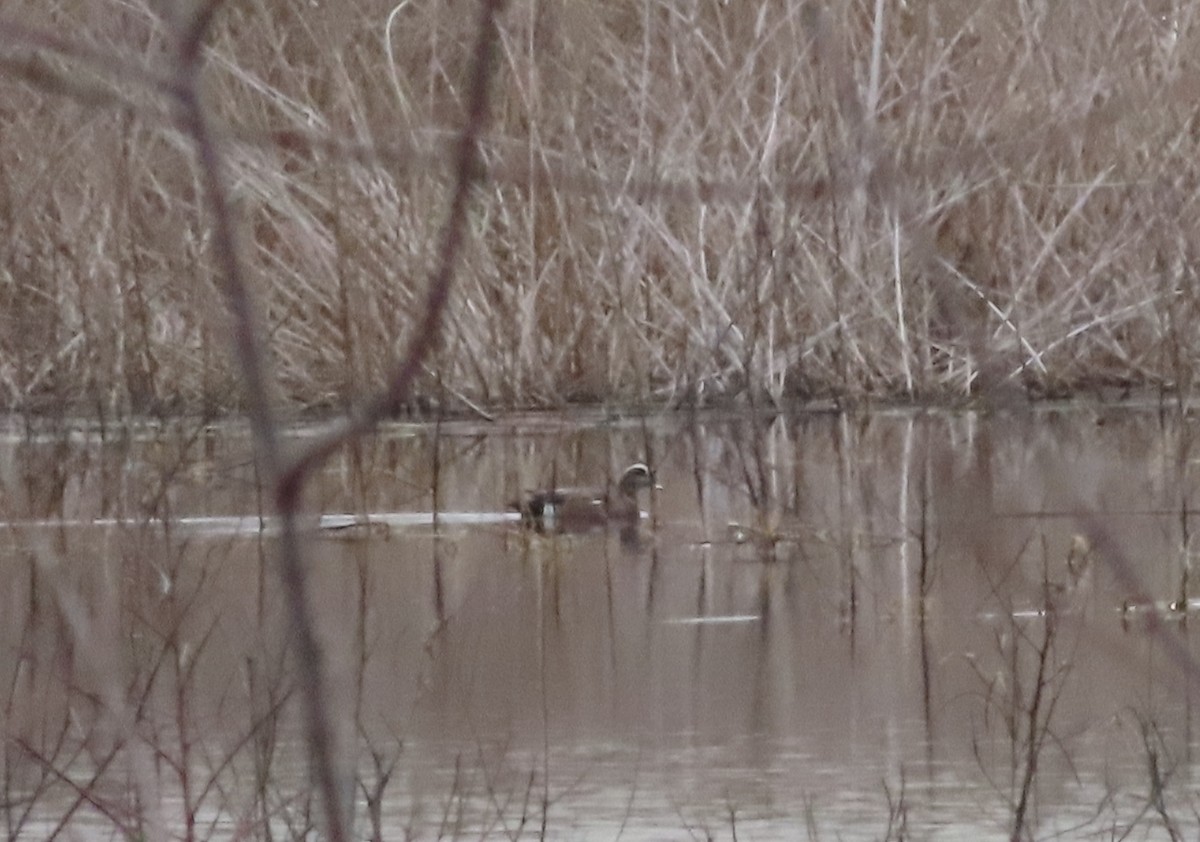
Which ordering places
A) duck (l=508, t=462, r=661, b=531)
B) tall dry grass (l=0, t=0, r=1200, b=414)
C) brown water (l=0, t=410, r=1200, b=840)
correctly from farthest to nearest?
tall dry grass (l=0, t=0, r=1200, b=414)
duck (l=508, t=462, r=661, b=531)
brown water (l=0, t=410, r=1200, b=840)

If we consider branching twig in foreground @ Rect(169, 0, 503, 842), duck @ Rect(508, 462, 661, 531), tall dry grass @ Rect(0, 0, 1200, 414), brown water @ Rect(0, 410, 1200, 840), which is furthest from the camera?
tall dry grass @ Rect(0, 0, 1200, 414)

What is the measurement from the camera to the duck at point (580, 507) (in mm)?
6121

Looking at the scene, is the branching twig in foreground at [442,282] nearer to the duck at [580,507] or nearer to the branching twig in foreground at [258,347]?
the branching twig in foreground at [258,347]

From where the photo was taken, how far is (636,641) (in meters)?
4.94

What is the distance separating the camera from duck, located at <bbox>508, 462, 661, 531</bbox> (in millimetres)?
6121

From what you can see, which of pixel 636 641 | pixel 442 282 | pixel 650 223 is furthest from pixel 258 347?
pixel 650 223

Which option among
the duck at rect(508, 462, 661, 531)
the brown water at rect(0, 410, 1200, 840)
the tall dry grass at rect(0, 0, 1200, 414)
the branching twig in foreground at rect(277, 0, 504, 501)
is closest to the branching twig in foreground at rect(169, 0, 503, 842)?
the branching twig in foreground at rect(277, 0, 504, 501)

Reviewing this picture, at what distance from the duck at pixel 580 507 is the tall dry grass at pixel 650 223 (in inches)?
53.3

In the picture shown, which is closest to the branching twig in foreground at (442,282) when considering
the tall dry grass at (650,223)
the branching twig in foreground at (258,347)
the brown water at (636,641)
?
the branching twig in foreground at (258,347)

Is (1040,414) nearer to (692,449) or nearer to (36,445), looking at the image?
(692,449)

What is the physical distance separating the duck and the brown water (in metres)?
0.07

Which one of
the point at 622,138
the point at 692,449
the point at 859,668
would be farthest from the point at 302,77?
the point at 859,668

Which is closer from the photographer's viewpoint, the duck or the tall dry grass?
the duck

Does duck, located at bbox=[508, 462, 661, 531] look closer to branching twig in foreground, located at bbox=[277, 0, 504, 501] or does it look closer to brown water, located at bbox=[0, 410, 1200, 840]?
brown water, located at bbox=[0, 410, 1200, 840]
